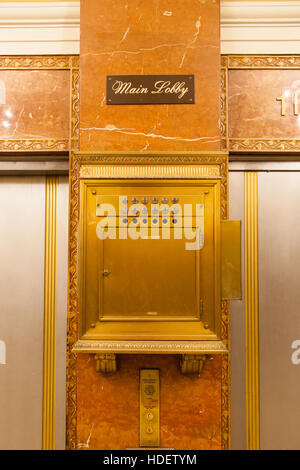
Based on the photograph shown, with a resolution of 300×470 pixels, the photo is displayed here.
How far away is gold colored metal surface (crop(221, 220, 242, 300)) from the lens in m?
1.86

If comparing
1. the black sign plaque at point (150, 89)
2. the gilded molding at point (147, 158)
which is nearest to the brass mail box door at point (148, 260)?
the gilded molding at point (147, 158)

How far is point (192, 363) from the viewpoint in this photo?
6.25 ft

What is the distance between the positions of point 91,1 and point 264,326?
235 cm

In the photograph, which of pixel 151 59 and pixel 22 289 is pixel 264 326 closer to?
pixel 22 289

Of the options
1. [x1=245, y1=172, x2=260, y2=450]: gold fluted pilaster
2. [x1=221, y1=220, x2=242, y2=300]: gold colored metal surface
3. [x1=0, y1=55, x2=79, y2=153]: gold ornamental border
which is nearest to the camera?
[x1=221, y1=220, x2=242, y2=300]: gold colored metal surface

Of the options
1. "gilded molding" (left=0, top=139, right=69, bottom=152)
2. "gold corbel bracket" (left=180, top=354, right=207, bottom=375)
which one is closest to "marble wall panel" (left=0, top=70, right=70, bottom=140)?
"gilded molding" (left=0, top=139, right=69, bottom=152)

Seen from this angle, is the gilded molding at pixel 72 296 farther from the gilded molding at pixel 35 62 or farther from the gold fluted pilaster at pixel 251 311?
the gold fluted pilaster at pixel 251 311

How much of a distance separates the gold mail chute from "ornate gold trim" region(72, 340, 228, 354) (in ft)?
0.04

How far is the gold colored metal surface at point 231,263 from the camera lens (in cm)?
186

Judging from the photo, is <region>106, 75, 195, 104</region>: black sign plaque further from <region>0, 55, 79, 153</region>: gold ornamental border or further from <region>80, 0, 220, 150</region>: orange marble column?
<region>0, 55, 79, 153</region>: gold ornamental border

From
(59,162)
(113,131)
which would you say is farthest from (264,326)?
(59,162)

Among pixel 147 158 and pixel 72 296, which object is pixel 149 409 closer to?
pixel 72 296

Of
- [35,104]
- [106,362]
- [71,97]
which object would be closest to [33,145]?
[35,104]
